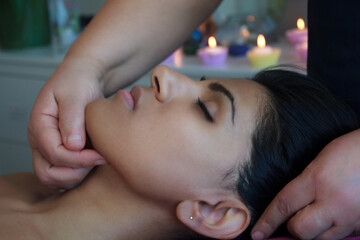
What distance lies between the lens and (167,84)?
2.95 ft

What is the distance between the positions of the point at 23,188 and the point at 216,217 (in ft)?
1.83

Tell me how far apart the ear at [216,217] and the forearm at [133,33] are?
442mm

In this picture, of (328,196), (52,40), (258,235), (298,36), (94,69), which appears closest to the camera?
(328,196)

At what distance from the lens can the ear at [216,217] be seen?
84 centimetres

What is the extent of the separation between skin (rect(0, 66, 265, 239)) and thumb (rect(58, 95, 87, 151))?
20mm

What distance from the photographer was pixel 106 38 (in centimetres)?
111

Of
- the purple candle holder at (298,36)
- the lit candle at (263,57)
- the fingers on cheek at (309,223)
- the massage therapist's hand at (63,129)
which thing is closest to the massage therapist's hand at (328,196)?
the fingers on cheek at (309,223)

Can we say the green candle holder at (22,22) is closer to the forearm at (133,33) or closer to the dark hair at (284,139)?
the forearm at (133,33)

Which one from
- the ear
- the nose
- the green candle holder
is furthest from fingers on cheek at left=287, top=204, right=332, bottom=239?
the green candle holder

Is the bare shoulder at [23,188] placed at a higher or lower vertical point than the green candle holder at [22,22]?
lower

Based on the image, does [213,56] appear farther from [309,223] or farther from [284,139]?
[309,223]

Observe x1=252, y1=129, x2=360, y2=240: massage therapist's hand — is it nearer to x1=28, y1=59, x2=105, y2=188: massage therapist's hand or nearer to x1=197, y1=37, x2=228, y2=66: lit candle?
x1=28, y1=59, x2=105, y2=188: massage therapist's hand

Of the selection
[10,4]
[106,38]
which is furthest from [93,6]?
[106,38]

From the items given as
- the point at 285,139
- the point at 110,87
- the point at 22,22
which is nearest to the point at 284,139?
the point at 285,139
